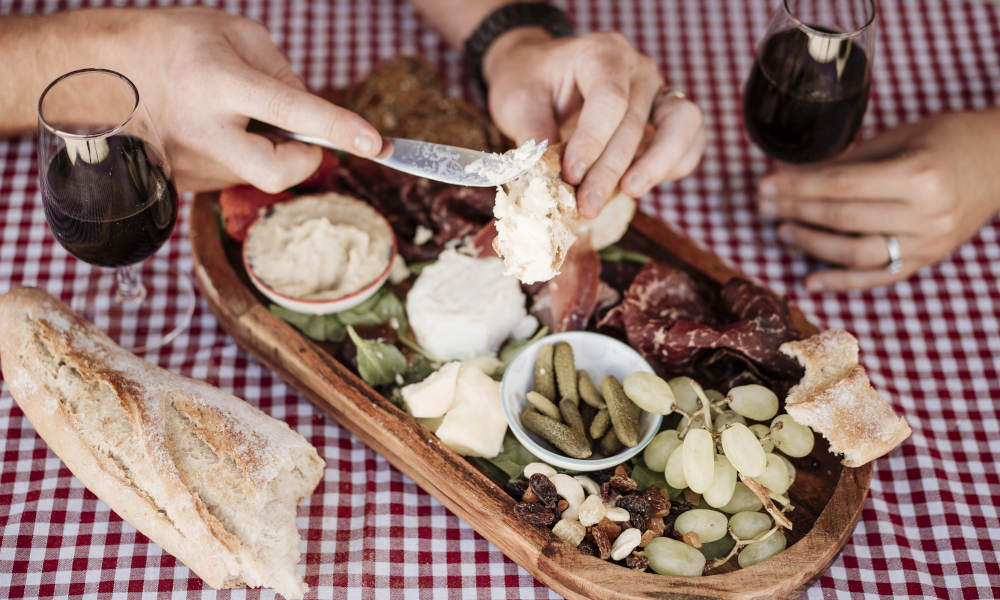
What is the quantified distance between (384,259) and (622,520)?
0.68 m

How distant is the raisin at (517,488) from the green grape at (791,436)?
41 centimetres

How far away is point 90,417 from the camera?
4.25ft

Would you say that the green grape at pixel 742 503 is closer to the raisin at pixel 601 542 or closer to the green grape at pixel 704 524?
the green grape at pixel 704 524

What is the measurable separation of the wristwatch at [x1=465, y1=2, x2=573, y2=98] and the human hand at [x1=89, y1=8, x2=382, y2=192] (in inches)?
21.6

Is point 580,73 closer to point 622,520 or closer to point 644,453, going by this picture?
point 644,453

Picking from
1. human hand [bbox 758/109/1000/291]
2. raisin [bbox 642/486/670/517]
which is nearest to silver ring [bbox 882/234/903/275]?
human hand [bbox 758/109/1000/291]

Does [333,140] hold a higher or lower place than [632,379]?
higher

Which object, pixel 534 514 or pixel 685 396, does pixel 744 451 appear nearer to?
pixel 685 396

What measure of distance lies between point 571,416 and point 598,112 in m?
0.53

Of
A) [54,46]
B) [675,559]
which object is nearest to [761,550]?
[675,559]

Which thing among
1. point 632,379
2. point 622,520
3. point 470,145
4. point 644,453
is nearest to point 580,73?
point 470,145

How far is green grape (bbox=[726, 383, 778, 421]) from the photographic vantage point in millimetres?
1391

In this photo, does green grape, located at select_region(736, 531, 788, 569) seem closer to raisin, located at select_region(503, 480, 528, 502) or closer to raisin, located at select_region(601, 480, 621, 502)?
raisin, located at select_region(601, 480, 621, 502)

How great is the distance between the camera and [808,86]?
5.35 feet
